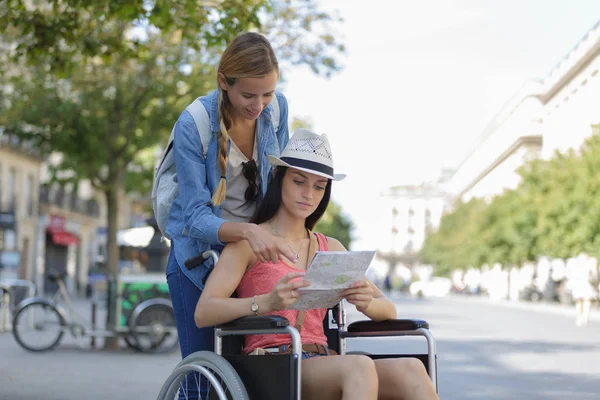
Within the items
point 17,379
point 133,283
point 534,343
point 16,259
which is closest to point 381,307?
point 17,379

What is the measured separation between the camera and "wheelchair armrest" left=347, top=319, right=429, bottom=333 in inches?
182

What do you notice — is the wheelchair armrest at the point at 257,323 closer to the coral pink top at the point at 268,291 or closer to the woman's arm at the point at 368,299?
the coral pink top at the point at 268,291

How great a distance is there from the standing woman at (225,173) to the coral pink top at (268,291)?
0.60ft

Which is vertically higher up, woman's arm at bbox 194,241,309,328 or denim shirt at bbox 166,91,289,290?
denim shirt at bbox 166,91,289,290

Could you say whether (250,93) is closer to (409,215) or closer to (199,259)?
(199,259)

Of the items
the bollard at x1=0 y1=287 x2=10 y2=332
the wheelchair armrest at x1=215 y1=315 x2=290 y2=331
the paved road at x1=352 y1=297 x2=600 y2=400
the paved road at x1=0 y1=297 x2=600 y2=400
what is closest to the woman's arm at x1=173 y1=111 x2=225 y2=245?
Result: the wheelchair armrest at x1=215 y1=315 x2=290 y2=331

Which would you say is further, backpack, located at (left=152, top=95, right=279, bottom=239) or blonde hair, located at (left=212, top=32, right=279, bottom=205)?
backpack, located at (left=152, top=95, right=279, bottom=239)

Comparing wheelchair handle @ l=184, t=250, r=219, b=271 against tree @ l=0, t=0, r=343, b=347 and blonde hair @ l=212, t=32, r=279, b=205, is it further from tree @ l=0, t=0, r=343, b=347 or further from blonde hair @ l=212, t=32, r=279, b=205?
tree @ l=0, t=0, r=343, b=347

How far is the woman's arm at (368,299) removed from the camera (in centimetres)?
434

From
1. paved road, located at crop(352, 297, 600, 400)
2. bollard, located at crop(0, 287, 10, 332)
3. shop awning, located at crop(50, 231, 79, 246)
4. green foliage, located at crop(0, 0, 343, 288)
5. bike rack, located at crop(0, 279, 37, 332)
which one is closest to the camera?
paved road, located at crop(352, 297, 600, 400)

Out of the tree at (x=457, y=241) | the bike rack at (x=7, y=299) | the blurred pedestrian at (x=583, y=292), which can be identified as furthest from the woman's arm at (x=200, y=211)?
the tree at (x=457, y=241)

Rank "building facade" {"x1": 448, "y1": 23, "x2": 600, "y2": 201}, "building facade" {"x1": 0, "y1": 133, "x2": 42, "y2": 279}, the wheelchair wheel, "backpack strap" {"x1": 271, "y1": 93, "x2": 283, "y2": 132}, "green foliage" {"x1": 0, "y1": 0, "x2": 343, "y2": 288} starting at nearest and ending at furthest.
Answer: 1. the wheelchair wheel
2. "backpack strap" {"x1": 271, "y1": 93, "x2": 283, "y2": 132}
3. "green foliage" {"x1": 0, "y1": 0, "x2": 343, "y2": 288}
4. "building facade" {"x1": 0, "y1": 133, "x2": 42, "y2": 279}
5. "building facade" {"x1": 448, "y1": 23, "x2": 600, "y2": 201}

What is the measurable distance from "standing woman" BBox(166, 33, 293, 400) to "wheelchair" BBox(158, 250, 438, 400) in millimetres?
140

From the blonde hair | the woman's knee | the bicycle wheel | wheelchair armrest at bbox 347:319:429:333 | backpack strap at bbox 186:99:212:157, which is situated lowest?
the bicycle wheel
